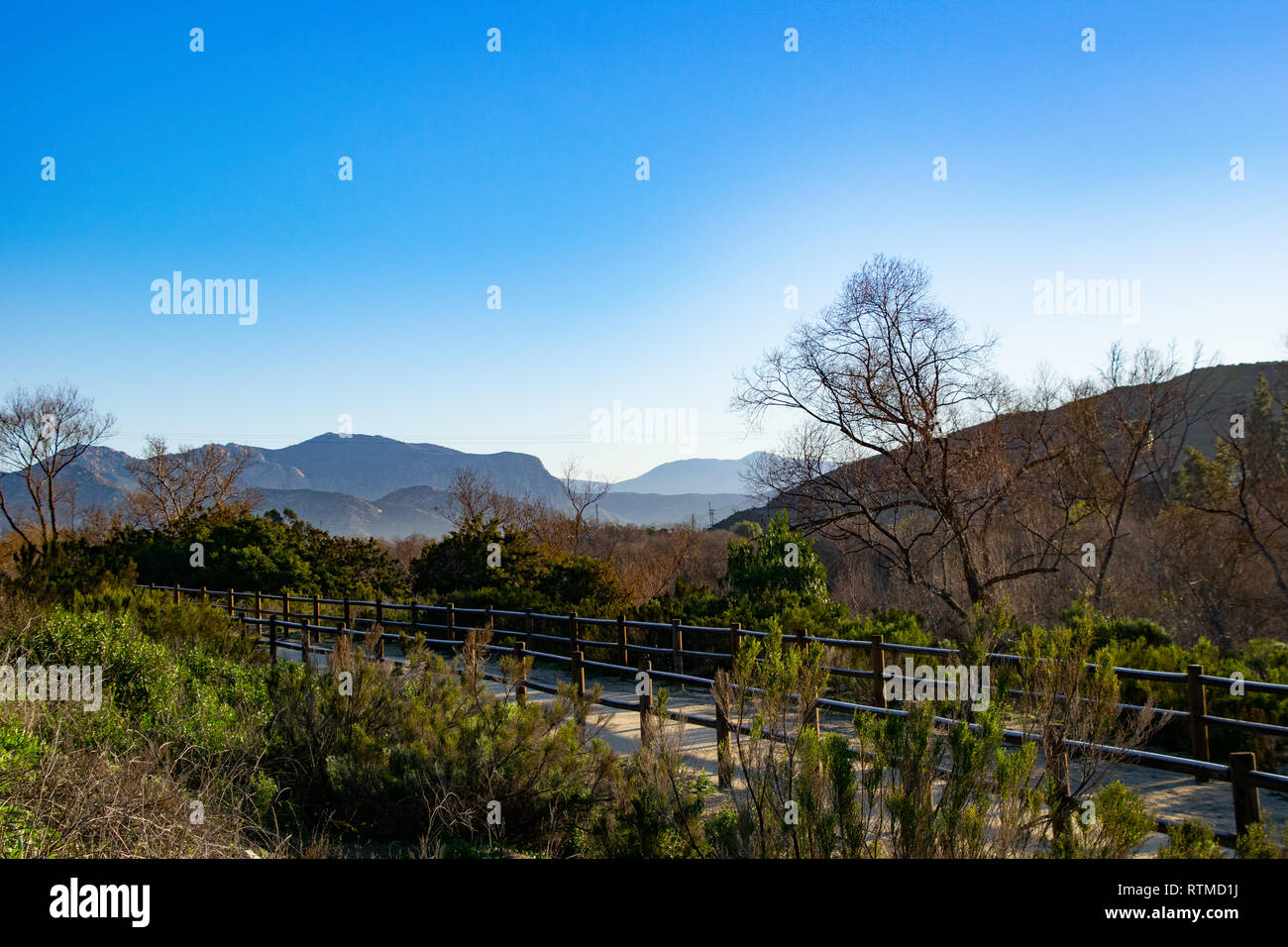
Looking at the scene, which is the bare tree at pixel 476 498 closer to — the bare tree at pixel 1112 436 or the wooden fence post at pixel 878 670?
the bare tree at pixel 1112 436

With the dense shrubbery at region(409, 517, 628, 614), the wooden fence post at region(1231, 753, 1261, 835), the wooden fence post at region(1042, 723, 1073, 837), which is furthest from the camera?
the dense shrubbery at region(409, 517, 628, 614)

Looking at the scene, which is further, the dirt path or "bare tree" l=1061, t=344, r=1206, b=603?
"bare tree" l=1061, t=344, r=1206, b=603

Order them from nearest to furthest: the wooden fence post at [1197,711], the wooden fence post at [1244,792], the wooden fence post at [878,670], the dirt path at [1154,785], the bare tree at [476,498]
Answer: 1. the wooden fence post at [1244,792]
2. the wooden fence post at [1197,711]
3. the dirt path at [1154,785]
4. the wooden fence post at [878,670]
5. the bare tree at [476,498]

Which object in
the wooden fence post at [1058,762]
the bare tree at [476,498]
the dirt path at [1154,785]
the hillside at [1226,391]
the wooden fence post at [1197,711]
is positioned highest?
the hillside at [1226,391]

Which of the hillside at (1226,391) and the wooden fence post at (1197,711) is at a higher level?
the hillside at (1226,391)

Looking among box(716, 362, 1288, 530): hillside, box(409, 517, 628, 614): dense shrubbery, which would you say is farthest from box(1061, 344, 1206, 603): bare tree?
box(716, 362, 1288, 530): hillside

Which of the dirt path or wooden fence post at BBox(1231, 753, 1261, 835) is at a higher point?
wooden fence post at BBox(1231, 753, 1261, 835)

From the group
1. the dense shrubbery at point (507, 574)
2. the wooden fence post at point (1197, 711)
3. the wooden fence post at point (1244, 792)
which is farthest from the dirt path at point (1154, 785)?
the dense shrubbery at point (507, 574)

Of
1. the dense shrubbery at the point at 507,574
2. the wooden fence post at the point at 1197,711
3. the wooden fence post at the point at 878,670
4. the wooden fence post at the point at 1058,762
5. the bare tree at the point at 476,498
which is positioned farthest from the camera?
the bare tree at the point at 476,498

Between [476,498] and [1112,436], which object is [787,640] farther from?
[476,498]

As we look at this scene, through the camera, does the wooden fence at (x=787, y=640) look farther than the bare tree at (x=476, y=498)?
No

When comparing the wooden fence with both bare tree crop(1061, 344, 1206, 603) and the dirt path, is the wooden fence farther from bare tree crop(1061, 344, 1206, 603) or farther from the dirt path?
bare tree crop(1061, 344, 1206, 603)
